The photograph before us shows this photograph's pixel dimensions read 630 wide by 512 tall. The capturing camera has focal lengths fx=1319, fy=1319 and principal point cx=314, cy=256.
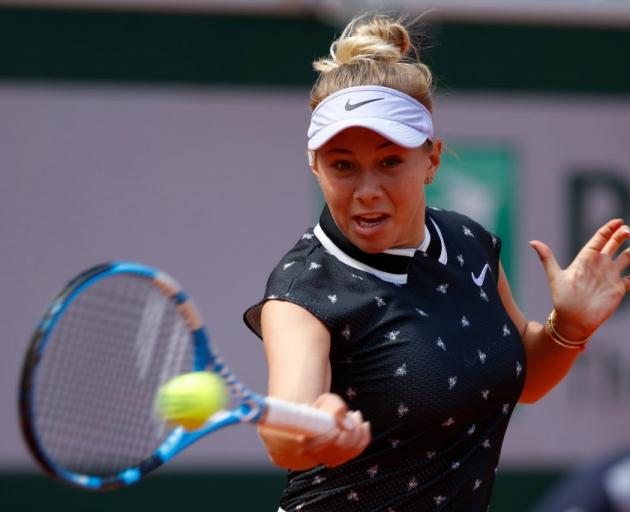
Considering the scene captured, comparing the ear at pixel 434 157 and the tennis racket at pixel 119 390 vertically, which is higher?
the ear at pixel 434 157

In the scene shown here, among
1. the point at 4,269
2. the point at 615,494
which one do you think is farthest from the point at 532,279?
the point at 615,494

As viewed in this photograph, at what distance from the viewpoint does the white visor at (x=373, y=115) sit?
2.58 meters

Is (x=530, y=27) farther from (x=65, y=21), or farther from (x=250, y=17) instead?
(x=65, y=21)

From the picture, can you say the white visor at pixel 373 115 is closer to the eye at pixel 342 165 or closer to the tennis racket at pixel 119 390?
the eye at pixel 342 165

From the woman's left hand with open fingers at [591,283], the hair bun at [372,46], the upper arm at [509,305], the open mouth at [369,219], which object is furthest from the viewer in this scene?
the upper arm at [509,305]

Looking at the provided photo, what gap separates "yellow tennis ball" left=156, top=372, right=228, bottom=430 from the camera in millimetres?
2246

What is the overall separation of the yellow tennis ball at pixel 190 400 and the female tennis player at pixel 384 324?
0.16m

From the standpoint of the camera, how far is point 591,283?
9.71ft

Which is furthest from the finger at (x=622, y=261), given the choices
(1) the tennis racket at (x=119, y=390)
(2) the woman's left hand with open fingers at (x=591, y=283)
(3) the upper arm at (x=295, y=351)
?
(1) the tennis racket at (x=119, y=390)

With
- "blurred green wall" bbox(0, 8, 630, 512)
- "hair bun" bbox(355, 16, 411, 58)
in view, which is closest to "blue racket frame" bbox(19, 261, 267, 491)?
"hair bun" bbox(355, 16, 411, 58)

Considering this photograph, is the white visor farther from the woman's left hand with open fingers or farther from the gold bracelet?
the gold bracelet

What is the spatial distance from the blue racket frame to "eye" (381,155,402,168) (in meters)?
0.48

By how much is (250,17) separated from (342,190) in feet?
11.8

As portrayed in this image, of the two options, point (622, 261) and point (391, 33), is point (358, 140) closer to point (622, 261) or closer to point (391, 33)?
point (391, 33)
